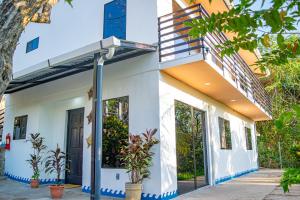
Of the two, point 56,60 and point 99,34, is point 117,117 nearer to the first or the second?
point 56,60

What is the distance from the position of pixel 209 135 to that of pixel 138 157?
390cm

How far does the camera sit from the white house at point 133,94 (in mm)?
6680

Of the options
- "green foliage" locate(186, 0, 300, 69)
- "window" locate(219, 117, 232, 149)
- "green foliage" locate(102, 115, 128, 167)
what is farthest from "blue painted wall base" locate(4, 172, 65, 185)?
"green foliage" locate(186, 0, 300, 69)

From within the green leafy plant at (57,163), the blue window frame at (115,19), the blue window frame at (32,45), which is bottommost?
the green leafy plant at (57,163)

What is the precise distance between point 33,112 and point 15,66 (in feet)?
11.7

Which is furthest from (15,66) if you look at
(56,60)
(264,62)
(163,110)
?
(264,62)

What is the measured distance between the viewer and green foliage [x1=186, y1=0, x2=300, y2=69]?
1396 mm

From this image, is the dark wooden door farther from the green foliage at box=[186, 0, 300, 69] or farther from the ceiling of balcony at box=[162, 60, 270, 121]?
the green foliage at box=[186, 0, 300, 69]

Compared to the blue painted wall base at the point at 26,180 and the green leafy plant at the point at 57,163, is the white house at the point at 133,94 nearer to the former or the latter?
the blue painted wall base at the point at 26,180

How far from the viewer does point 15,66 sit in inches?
476

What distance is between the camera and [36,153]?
917cm

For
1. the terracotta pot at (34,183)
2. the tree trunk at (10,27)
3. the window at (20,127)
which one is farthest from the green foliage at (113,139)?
the tree trunk at (10,27)

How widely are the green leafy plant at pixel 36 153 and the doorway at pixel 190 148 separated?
467 centimetres

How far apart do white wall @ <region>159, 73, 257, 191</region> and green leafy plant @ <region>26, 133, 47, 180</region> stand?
4589mm
